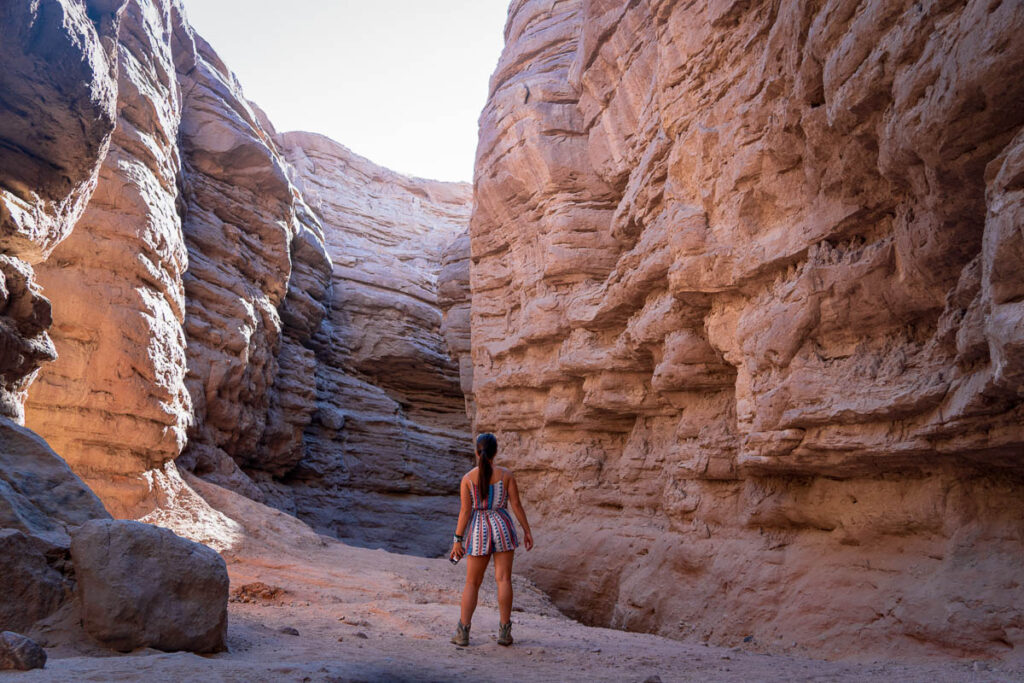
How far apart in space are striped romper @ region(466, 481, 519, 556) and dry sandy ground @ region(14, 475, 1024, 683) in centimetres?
72

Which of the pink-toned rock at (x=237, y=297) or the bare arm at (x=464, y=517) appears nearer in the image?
the bare arm at (x=464, y=517)

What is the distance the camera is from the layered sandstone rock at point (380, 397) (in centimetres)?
2136

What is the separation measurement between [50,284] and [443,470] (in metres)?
15.2

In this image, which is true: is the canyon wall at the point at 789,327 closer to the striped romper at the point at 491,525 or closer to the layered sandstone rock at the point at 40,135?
the striped romper at the point at 491,525

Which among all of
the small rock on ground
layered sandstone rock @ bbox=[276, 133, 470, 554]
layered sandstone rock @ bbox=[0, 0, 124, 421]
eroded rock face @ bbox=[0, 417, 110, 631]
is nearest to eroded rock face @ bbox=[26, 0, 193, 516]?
layered sandstone rock @ bbox=[0, 0, 124, 421]

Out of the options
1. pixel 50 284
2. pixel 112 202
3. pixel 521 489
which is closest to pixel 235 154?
pixel 112 202

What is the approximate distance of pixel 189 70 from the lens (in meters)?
18.1

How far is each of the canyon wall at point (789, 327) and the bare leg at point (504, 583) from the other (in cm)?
Answer: 336

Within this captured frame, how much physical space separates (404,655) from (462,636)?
2.28ft

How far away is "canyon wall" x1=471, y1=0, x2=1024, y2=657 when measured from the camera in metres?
5.04

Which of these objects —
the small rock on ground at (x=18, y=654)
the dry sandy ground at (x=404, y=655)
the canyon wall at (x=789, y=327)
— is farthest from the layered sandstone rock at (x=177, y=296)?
the small rock on ground at (x=18, y=654)

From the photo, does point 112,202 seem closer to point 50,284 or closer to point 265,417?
point 50,284

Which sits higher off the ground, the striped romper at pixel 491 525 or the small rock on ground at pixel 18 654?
the striped romper at pixel 491 525

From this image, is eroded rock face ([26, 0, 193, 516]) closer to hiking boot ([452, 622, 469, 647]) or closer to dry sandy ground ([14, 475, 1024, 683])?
dry sandy ground ([14, 475, 1024, 683])
